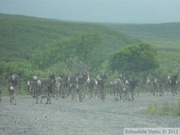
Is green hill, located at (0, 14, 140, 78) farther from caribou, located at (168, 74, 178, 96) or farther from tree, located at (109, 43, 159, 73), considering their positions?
caribou, located at (168, 74, 178, 96)

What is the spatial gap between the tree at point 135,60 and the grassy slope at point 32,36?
31.8 meters

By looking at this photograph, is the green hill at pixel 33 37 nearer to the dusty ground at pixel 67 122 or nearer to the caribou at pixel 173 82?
the caribou at pixel 173 82

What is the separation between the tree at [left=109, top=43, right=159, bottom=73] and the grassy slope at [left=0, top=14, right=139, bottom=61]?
104ft

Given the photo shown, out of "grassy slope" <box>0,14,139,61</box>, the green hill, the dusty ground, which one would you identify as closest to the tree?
the green hill

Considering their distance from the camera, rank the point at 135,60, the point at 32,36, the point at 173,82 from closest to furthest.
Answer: the point at 173,82 < the point at 135,60 < the point at 32,36

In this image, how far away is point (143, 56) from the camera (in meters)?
69.0

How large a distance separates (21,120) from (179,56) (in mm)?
89990

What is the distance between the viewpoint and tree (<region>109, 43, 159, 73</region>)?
227 ft

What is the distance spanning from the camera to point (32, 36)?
124 m

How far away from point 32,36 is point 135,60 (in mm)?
58222

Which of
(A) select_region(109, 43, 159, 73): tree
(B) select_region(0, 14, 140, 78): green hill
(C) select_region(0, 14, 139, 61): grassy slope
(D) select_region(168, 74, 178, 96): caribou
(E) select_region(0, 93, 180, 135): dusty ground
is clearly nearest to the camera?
(E) select_region(0, 93, 180, 135): dusty ground

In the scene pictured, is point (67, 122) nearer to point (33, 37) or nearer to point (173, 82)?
point (173, 82)

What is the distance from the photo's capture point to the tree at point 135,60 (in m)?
69.2

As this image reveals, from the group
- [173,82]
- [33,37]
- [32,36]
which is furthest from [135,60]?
[32,36]
